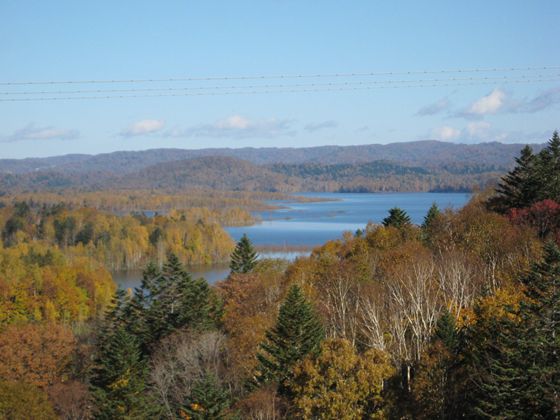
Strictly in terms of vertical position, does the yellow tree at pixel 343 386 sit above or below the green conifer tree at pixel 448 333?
below

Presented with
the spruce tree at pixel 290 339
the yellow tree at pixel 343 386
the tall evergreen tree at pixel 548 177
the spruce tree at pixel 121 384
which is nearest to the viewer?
the yellow tree at pixel 343 386

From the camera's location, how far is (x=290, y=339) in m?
12.9

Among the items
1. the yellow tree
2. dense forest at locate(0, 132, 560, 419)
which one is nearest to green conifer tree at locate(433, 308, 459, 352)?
dense forest at locate(0, 132, 560, 419)

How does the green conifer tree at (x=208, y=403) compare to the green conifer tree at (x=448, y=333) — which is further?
the green conifer tree at (x=448, y=333)

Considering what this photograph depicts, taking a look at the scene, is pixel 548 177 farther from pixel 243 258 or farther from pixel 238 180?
pixel 238 180

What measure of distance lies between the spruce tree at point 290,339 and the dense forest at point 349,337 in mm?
28

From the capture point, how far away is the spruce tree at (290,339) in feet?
41.5

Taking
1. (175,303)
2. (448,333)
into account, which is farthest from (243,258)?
(448,333)

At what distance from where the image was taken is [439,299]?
16.3 meters

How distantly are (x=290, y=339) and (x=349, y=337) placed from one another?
3.26 m

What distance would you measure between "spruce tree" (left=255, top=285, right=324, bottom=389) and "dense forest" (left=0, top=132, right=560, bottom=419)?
0.03 m

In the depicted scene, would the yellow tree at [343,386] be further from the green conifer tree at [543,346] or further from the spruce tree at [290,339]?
the green conifer tree at [543,346]

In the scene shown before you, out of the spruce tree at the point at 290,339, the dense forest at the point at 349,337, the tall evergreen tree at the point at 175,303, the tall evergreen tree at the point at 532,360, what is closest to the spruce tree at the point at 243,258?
the dense forest at the point at 349,337

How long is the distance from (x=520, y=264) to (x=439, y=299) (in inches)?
82.0
